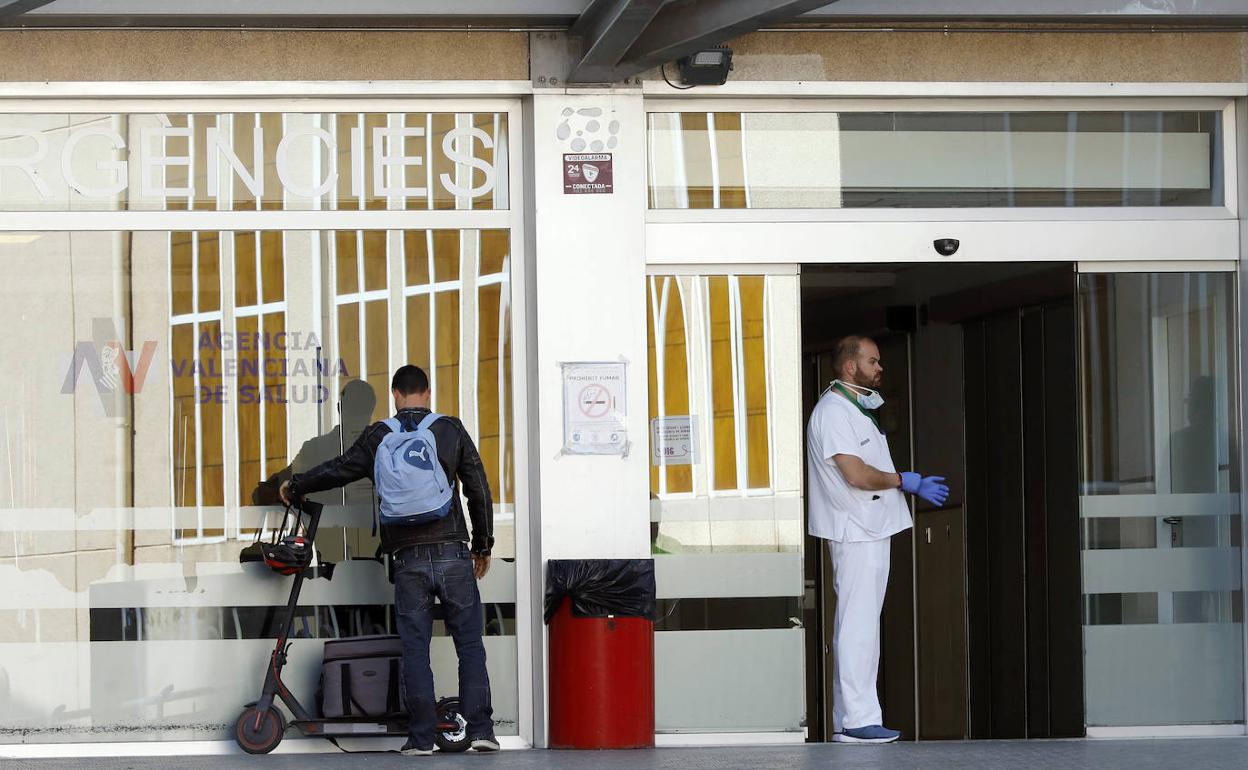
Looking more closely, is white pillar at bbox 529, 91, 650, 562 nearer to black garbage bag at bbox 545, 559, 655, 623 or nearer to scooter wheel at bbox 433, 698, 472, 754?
black garbage bag at bbox 545, 559, 655, 623

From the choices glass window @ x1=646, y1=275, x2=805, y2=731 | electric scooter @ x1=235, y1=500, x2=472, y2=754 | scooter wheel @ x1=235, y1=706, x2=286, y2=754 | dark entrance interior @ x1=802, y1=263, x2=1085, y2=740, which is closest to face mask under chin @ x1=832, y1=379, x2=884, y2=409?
glass window @ x1=646, y1=275, x2=805, y2=731

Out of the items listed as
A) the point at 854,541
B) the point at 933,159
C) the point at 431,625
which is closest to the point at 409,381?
the point at 431,625

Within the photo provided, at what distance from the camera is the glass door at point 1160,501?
27.8ft

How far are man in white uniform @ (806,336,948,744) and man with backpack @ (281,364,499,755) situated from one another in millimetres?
1695

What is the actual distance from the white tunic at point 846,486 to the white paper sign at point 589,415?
0.97 meters

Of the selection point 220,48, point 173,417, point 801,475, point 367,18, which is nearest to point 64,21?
point 220,48

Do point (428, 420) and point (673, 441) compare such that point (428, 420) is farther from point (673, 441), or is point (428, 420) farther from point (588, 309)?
point (673, 441)

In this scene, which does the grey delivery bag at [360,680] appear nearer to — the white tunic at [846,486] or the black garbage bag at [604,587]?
the black garbage bag at [604,587]

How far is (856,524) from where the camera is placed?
26.8 feet

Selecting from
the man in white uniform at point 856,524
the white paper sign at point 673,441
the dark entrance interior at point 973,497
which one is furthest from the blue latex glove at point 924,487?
the white paper sign at point 673,441

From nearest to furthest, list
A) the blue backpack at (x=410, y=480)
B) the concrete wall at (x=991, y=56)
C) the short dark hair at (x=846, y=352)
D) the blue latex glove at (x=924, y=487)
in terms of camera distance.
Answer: the blue backpack at (x=410, y=480) → the blue latex glove at (x=924, y=487) → the concrete wall at (x=991, y=56) → the short dark hair at (x=846, y=352)

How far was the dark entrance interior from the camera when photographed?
9406 mm

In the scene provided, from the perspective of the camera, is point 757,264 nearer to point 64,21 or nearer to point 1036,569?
point 1036,569

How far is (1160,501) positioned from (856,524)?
1.63 metres
